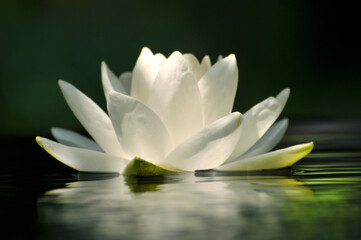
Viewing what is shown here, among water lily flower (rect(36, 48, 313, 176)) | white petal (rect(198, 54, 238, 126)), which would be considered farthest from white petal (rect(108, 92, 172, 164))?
white petal (rect(198, 54, 238, 126))

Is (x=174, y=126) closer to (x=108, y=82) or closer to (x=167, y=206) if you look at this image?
(x=108, y=82)

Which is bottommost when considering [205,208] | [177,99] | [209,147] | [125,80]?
[205,208]

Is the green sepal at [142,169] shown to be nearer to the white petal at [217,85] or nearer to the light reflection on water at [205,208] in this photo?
the light reflection on water at [205,208]

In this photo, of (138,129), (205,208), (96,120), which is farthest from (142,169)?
(205,208)

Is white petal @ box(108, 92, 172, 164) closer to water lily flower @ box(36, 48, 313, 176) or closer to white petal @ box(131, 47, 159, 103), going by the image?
water lily flower @ box(36, 48, 313, 176)

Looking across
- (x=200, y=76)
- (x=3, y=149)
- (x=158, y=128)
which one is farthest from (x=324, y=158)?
(x=3, y=149)
